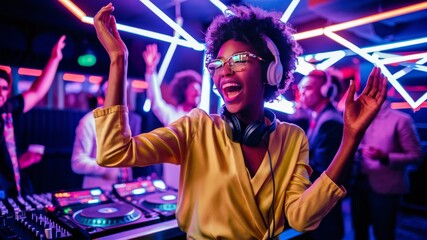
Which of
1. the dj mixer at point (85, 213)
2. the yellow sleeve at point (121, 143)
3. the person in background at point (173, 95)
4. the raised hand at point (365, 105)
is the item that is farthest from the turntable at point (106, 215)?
the person in background at point (173, 95)

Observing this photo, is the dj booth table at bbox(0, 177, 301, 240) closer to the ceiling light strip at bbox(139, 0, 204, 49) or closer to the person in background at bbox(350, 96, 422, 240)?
the ceiling light strip at bbox(139, 0, 204, 49)

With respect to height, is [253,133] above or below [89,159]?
above

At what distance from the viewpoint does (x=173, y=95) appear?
368 centimetres

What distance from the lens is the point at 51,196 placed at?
1.91 meters

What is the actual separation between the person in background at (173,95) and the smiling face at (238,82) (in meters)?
2.03

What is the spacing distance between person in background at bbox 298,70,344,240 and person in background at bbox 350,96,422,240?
439 mm

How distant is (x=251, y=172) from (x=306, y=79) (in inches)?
79.5

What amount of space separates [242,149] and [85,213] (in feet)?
3.24

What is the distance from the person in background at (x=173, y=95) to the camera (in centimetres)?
313

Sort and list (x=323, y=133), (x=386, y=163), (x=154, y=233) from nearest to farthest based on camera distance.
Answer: (x=154, y=233) < (x=323, y=133) < (x=386, y=163)

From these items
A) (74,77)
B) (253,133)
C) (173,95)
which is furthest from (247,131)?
(74,77)

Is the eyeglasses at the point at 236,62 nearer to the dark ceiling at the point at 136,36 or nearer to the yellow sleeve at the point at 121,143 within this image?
the yellow sleeve at the point at 121,143

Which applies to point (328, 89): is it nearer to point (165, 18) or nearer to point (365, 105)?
point (165, 18)

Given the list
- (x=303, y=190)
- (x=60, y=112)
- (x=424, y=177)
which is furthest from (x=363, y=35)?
(x=60, y=112)
